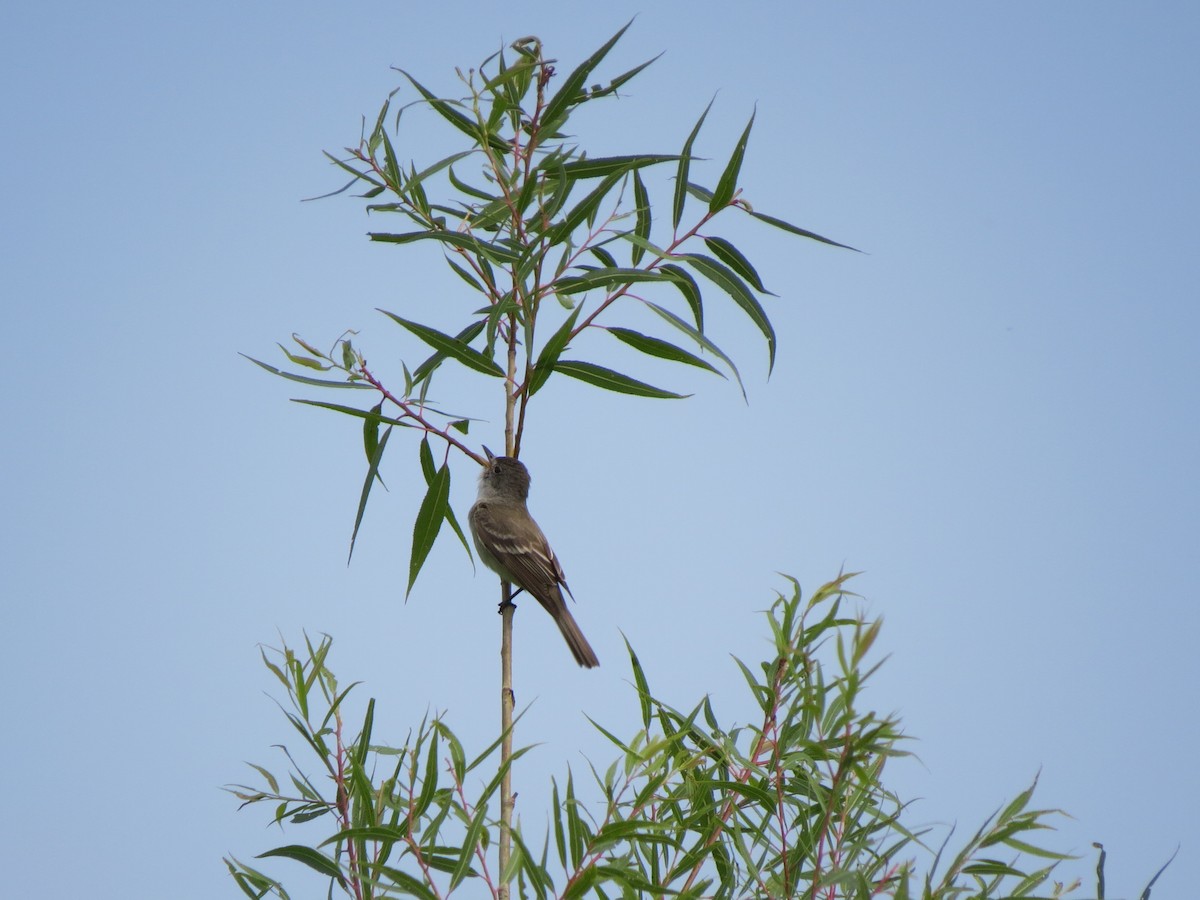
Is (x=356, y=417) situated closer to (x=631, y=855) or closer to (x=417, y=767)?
(x=417, y=767)

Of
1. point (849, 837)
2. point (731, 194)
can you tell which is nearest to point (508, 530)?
point (731, 194)

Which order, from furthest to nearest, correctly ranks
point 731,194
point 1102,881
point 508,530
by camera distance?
1. point 508,530
2. point 731,194
3. point 1102,881

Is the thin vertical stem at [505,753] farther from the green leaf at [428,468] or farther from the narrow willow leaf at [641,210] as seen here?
the narrow willow leaf at [641,210]

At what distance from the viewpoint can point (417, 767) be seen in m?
2.78

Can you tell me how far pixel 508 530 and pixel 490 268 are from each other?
275 centimetres

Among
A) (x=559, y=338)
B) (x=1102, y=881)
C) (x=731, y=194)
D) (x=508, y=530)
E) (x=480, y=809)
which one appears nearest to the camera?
(x=480, y=809)

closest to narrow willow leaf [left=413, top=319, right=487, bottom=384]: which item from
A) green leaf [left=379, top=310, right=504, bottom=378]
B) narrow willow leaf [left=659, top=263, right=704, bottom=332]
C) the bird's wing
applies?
green leaf [left=379, top=310, right=504, bottom=378]

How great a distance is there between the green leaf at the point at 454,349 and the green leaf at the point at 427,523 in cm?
44

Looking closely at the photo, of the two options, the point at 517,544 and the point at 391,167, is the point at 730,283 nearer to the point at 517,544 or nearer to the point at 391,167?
the point at 391,167

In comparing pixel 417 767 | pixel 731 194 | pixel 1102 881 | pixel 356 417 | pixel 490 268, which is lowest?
pixel 1102 881

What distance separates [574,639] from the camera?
206 inches

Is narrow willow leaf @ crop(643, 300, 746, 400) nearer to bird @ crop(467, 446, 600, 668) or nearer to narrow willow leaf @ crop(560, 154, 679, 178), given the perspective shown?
narrow willow leaf @ crop(560, 154, 679, 178)

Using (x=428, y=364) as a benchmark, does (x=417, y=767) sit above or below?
below

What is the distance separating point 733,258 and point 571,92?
75 cm
